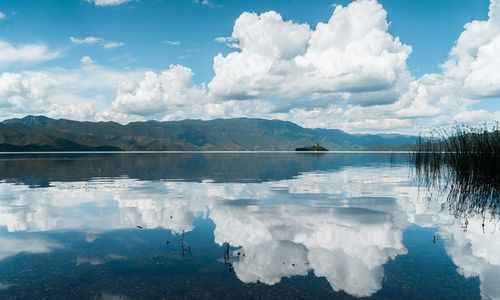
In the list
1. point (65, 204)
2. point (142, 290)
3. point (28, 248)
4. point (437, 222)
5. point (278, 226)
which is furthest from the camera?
point (65, 204)

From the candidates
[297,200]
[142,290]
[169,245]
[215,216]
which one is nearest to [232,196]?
[297,200]

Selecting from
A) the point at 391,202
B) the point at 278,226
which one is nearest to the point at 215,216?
the point at 278,226

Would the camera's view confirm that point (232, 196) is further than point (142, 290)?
Yes

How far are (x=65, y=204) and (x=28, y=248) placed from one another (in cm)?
1183

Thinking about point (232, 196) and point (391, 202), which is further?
point (232, 196)

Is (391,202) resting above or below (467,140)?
below

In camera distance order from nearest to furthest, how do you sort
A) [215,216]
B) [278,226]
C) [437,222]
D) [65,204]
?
1. [278,226]
2. [437,222]
3. [215,216]
4. [65,204]

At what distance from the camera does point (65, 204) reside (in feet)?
89.3

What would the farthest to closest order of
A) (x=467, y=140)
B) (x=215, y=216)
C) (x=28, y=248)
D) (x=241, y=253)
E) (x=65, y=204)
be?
(x=467, y=140), (x=65, y=204), (x=215, y=216), (x=28, y=248), (x=241, y=253)

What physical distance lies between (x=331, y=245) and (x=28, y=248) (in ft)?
40.4

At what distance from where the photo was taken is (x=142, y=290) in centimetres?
1127

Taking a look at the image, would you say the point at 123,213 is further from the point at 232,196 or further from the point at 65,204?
the point at 232,196

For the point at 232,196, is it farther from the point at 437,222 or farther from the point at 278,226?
the point at 437,222

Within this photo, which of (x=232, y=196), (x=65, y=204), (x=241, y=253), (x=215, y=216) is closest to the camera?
(x=241, y=253)
